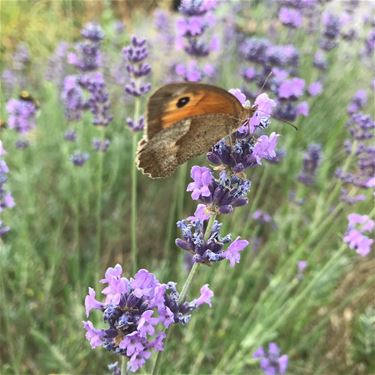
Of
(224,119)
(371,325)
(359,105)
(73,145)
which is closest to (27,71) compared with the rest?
(73,145)

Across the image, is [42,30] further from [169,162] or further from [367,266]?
[169,162]

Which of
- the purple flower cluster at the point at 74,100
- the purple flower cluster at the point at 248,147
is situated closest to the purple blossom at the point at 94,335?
the purple flower cluster at the point at 248,147

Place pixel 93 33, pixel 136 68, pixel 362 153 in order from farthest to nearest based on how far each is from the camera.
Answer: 1. pixel 93 33
2. pixel 362 153
3. pixel 136 68

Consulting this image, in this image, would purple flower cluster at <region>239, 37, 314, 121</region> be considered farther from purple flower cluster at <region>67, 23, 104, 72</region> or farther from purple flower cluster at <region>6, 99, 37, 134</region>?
purple flower cluster at <region>6, 99, 37, 134</region>

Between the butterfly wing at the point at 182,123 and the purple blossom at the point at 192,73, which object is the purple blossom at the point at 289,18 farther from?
the butterfly wing at the point at 182,123

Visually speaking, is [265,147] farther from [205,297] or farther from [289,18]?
[289,18]

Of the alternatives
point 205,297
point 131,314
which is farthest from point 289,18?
point 131,314
